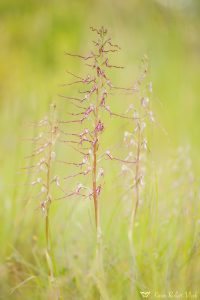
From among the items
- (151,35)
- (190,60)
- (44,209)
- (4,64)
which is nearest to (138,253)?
(44,209)

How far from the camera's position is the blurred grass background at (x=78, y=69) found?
2.06 metres

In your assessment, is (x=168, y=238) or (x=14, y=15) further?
(x=14, y=15)

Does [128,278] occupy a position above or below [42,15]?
below

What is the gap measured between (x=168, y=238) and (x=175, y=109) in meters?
3.04

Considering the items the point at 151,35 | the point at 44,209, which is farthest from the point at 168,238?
the point at 151,35

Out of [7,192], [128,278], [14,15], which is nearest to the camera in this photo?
[128,278]

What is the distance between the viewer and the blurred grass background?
6.75ft

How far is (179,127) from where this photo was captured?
4.64m

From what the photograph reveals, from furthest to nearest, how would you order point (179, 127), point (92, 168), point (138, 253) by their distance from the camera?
point (179, 127)
point (138, 253)
point (92, 168)

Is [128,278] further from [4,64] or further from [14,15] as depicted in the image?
[14,15]

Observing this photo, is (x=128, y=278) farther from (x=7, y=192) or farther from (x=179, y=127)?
(x=179, y=127)

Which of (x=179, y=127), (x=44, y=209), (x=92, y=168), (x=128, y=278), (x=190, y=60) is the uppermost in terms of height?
(x=190, y=60)

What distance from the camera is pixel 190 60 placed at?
669 centimetres

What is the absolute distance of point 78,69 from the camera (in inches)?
266
